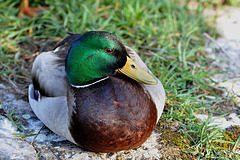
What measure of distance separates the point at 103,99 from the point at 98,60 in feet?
0.90

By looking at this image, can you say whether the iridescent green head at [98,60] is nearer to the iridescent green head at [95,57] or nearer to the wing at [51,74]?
the iridescent green head at [95,57]

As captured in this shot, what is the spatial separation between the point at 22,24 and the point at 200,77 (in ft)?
7.81

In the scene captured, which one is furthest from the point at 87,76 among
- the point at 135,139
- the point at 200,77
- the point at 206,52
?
the point at 206,52

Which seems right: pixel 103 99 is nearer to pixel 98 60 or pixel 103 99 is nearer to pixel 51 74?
pixel 98 60

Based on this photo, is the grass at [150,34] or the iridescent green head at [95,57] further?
the grass at [150,34]

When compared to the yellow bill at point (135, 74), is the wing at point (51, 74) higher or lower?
lower

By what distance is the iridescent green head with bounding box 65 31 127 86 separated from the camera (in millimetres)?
2117

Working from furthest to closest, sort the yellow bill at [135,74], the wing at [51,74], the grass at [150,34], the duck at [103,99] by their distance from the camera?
1. the grass at [150,34]
2. the wing at [51,74]
3. the yellow bill at [135,74]
4. the duck at [103,99]

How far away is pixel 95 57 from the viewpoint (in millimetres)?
2135

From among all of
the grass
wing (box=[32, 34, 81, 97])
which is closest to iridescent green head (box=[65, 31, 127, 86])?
A: wing (box=[32, 34, 81, 97])

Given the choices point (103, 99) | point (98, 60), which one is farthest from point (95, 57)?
point (103, 99)

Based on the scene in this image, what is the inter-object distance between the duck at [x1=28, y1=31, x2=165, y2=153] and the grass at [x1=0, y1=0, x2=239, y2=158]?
68 cm

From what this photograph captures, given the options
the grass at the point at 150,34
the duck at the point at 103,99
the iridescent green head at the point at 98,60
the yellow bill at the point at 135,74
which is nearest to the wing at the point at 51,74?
the duck at the point at 103,99

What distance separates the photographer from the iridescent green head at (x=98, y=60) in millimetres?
2121
